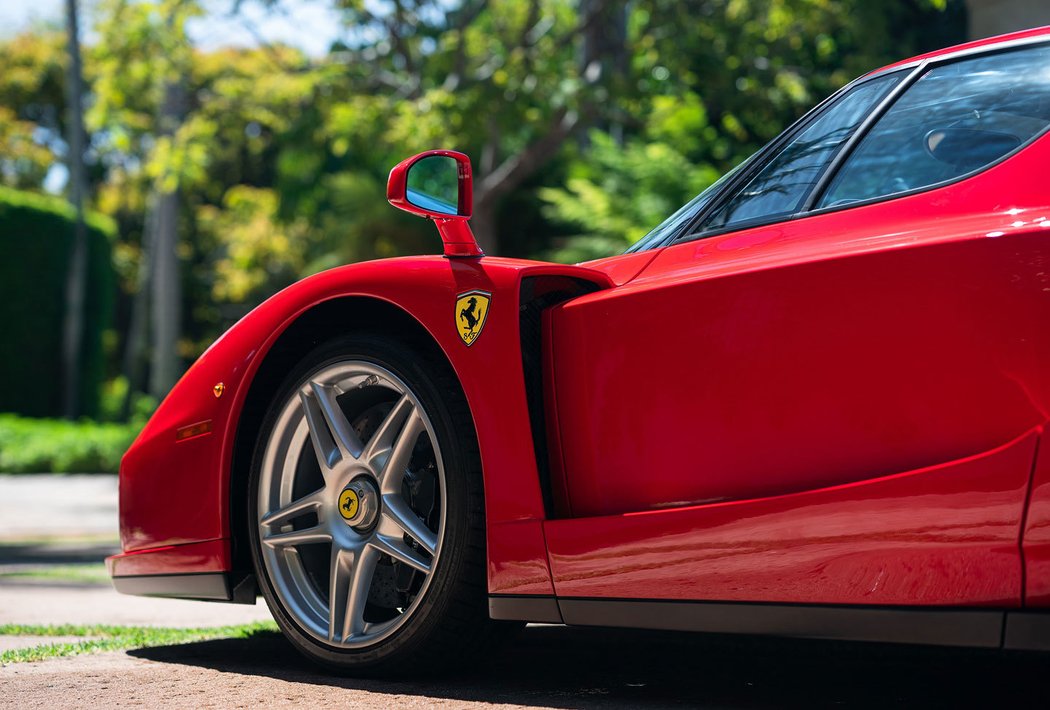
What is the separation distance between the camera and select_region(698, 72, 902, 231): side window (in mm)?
2803

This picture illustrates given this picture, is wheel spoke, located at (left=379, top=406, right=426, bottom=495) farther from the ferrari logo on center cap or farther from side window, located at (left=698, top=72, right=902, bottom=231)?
side window, located at (left=698, top=72, right=902, bottom=231)

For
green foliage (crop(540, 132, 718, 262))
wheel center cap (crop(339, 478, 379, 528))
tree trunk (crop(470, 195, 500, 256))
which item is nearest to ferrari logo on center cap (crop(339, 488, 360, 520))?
wheel center cap (crop(339, 478, 379, 528))

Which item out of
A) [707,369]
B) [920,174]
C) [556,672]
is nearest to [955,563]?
[707,369]

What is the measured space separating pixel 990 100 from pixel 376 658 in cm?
183

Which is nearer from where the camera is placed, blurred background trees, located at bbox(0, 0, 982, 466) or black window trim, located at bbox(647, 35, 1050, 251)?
black window trim, located at bbox(647, 35, 1050, 251)

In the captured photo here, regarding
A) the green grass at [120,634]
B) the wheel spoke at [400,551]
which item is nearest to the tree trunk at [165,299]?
the green grass at [120,634]

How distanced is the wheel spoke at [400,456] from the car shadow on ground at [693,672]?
0.46m

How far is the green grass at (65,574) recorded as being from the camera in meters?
6.24

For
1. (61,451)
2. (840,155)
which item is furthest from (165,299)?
(840,155)

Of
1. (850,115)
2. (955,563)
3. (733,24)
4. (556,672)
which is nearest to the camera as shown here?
(955,563)

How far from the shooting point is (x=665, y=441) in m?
2.69

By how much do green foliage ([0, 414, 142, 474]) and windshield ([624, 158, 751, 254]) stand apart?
53.8 feet

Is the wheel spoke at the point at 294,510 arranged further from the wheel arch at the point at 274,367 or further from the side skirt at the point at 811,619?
the side skirt at the point at 811,619

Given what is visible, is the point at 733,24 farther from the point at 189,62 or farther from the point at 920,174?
the point at 920,174
